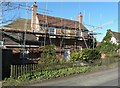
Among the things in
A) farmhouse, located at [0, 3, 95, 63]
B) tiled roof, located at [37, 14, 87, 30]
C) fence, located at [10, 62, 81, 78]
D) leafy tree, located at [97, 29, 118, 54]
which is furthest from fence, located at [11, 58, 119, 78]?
leafy tree, located at [97, 29, 118, 54]

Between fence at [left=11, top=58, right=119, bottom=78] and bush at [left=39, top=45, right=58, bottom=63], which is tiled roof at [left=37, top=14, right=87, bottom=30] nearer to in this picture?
A: bush at [left=39, top=45, right=58, bottom=63]

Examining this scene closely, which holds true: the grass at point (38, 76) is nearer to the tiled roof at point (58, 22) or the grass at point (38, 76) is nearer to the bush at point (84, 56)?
the bush at point (84, 56)

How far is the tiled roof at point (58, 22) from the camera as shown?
117 ft

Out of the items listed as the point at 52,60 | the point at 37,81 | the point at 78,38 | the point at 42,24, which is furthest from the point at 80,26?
the point at 37,81

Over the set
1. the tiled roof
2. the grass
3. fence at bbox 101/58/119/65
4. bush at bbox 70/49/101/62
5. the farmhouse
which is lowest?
the grass

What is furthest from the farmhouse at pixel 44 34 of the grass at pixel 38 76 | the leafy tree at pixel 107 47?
the grass at pixel 38 76

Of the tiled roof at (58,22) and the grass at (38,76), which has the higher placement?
the tiled roof at (58,22)

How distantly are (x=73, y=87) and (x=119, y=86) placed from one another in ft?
8.68

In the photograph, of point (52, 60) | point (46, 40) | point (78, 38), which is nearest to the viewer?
point (52, 60)

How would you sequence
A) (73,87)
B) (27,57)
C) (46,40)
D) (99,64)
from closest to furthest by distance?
(73,87) < (99,64) < (27,57) < (46,40)

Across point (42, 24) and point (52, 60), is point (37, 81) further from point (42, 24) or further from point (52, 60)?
point (42, 24)

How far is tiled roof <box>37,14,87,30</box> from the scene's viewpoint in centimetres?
3570

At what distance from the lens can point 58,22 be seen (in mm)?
38625

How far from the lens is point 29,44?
29156 millimetres
